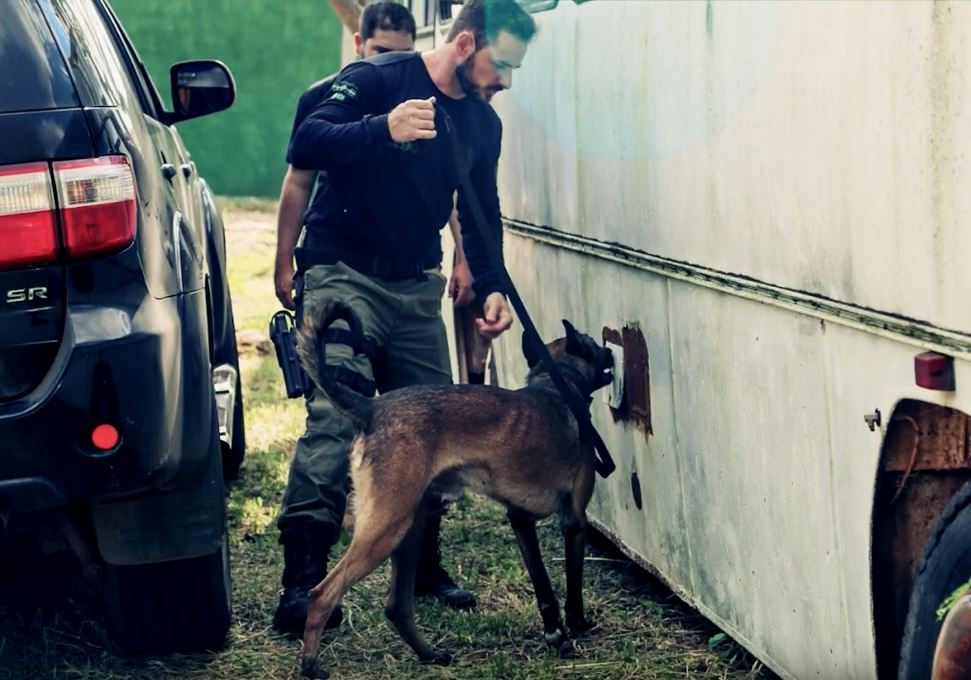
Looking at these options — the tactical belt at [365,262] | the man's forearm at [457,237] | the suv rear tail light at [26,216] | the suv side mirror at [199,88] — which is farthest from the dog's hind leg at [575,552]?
the suv rear tail light at [26,216]

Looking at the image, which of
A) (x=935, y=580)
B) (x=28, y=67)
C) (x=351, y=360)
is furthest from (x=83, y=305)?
(x=935, y=580)

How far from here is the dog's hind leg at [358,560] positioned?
14.8ft

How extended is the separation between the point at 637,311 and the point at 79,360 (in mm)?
1960

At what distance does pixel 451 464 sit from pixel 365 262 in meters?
0.86

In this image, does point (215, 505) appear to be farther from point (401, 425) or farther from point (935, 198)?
point (935, 198)

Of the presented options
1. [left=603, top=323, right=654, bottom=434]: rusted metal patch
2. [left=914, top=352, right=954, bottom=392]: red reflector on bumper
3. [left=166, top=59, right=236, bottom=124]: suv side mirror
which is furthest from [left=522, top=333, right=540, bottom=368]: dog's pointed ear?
[left=914, top=352, right=954, bottom=392]: red reflector on bumper

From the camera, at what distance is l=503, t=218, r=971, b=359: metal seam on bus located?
2924 millimetres

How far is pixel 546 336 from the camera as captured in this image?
5953 mm

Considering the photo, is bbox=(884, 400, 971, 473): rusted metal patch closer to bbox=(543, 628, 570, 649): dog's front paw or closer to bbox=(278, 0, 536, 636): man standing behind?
bbox=(543, 628, 570, 649): dog's front paw

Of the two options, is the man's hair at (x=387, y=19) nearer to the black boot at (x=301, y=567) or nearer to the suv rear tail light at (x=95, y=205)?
the black boot at (x=301, y=567)

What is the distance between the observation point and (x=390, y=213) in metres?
5.10

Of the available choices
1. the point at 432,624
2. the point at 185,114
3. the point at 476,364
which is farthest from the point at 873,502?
the point at 476,364

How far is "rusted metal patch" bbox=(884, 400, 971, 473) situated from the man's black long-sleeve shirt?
6.97 feet

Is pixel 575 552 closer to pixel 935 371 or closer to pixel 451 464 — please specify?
pixel 451 464
